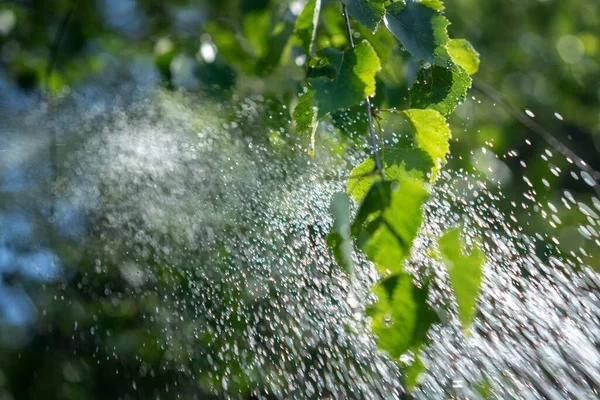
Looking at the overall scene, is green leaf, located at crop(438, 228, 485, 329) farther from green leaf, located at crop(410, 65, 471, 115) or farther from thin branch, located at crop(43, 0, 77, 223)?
thin branch, located at crop(43, 0, 77, 223)

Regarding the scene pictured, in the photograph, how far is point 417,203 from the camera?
A: 458mm

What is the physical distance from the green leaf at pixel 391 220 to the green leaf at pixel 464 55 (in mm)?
284

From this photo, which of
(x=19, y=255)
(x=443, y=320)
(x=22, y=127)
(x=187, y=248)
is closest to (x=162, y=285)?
(x=187, y=248)

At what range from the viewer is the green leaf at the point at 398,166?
0.55 m

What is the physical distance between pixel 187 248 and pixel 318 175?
880 millimetres

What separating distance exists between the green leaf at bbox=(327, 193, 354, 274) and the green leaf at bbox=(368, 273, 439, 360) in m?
0.05

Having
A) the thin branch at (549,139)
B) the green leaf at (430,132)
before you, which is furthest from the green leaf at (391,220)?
the thin branch at (549,139)

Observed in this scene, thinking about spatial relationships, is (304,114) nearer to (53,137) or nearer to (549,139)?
(549,139)

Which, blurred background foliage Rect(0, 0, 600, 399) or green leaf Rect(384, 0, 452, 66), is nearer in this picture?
green leaf Rect(384, 0, 452, 66)

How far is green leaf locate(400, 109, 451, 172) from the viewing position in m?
0.56

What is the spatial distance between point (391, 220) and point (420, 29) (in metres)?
0.23

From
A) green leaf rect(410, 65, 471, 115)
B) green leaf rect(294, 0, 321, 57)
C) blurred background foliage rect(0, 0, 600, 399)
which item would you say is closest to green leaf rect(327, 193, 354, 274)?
green leaf rect(410, 65, 471, 115)

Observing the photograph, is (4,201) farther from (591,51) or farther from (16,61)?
(591,51)

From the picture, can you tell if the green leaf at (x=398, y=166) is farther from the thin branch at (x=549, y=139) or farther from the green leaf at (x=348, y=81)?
the thin branch at (x=549, y=139)
